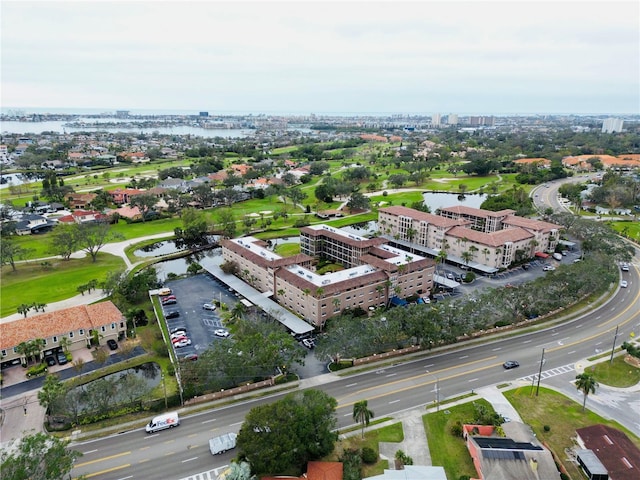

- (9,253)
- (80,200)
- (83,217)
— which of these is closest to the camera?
(9,253)

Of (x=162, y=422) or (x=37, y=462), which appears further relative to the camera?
(x=162, y=422)

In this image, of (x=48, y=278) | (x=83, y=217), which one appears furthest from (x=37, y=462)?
(x=83, y=217)

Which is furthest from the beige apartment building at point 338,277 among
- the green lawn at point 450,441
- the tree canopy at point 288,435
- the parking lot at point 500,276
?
the tree canopy at point 288,435

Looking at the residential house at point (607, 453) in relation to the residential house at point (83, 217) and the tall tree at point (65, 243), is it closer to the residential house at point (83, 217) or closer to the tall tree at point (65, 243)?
the tall tree at point (65, 243)

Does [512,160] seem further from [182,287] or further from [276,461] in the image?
[276,461]

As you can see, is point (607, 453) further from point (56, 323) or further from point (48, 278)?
point (48, 278)

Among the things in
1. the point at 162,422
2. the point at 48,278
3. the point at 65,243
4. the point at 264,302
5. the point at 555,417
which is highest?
the point at 65,243

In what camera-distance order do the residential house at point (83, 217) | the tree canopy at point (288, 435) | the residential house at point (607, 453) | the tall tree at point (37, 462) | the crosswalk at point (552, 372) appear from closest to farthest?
the tall tree at point (37, 462), the tree canopy at point (288, 435), the residential house at point (607, 453), the crosswalk at point (552, 372), the residential house at point (83, 217)
